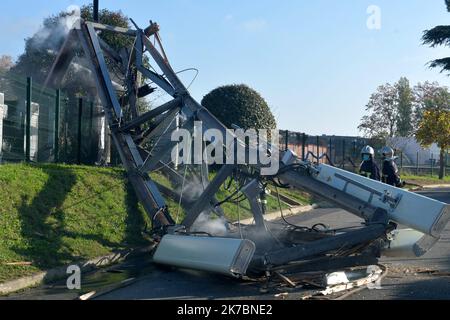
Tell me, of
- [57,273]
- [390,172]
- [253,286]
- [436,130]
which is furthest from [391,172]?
[436,130]

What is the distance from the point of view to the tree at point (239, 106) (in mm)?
20219

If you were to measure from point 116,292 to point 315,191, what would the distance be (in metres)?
3.08

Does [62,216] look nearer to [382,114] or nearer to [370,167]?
[370,167]

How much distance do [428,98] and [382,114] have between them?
827cm

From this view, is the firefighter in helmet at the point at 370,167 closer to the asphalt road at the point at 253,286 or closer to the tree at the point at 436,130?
the asphalt road at the point at 253,286

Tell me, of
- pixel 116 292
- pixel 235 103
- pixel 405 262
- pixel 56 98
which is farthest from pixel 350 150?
pixel 116 292

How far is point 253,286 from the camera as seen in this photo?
772 centimetres

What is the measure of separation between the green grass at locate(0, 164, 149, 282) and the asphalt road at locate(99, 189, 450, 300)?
1.43 metres

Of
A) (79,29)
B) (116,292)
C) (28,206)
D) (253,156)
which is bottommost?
(116,292)

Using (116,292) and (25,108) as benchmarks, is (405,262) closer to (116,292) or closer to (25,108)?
(116,292)

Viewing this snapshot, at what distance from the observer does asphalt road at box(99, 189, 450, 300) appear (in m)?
7.24

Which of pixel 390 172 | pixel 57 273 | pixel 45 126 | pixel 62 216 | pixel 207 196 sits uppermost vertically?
pixel 45 126
